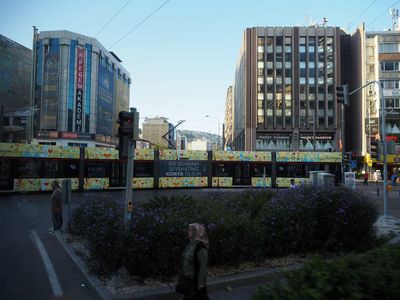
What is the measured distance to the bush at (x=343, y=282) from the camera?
296 cm

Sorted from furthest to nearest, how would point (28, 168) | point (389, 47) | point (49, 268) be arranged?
point (389, 47) < point (28, 168) < point (49, 268)

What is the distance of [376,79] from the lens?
58.9 metres

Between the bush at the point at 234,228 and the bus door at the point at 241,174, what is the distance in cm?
2077

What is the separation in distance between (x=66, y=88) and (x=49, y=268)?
60.9 metres

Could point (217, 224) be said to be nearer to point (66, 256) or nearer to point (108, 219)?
point (108, 219)

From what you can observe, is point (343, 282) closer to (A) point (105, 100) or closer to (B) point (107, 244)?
(B) point (107, 244)

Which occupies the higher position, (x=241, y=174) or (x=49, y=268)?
(x=241, y=174)

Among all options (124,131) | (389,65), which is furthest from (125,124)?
(389,65)

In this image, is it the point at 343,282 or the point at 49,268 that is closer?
the point at 343,282

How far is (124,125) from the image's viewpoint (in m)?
6.83

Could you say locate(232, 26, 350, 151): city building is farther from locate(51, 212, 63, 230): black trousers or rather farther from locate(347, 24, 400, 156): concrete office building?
locate(51, 212, 63, 230): black trousers

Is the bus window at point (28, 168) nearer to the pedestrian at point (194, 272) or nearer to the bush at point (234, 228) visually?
the bush at point (234, 228)

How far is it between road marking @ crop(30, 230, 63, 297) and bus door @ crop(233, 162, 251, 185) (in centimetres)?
2153

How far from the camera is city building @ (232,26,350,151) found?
6538cm
